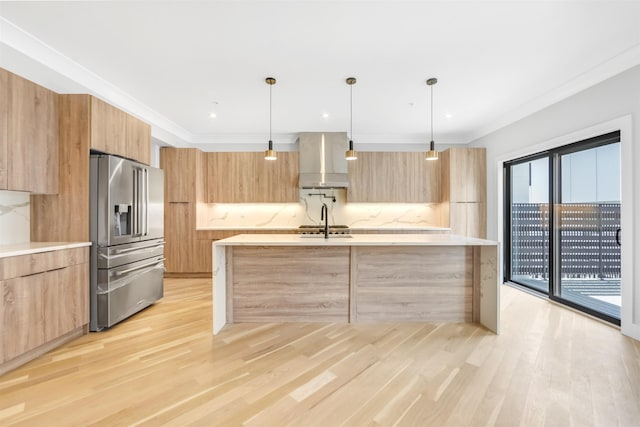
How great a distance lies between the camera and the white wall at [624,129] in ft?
8.58

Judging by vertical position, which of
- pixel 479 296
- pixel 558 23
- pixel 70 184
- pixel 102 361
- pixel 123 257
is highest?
pixel 558 23

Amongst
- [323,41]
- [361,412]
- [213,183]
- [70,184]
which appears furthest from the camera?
[213,183]

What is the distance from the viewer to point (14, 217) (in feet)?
8.42

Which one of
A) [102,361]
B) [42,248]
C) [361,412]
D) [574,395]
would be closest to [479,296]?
[574,395]

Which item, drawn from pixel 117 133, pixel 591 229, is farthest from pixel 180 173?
pixel 591 229

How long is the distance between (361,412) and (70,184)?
3138mm

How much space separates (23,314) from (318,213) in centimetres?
429

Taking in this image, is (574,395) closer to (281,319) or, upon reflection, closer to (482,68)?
(281,319)

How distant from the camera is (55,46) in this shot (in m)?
2.62

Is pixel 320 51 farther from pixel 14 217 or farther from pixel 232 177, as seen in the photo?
pixel 232 177

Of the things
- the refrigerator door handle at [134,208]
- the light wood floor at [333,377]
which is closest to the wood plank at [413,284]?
the light wood floor at [333,377]

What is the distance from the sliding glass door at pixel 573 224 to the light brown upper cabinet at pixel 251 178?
12.3 ft

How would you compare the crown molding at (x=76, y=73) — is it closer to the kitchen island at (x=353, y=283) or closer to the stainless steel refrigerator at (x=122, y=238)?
the stainless steel refrigerator at (x=122, y=238)

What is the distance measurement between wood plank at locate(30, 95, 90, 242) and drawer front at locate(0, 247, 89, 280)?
0.64 feet
